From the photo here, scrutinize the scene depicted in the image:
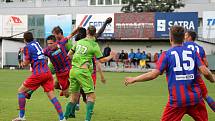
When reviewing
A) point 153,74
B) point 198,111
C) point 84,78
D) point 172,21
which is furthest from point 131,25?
point 153,74

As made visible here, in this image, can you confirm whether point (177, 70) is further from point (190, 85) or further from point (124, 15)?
point (124, 15)

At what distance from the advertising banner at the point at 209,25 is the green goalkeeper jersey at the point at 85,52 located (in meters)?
38.2

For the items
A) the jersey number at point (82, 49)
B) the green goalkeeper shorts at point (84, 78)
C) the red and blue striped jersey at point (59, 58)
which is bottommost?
the green goalkeeper shorts at point (84, 78)

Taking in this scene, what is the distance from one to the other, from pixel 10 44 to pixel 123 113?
44.6 metres

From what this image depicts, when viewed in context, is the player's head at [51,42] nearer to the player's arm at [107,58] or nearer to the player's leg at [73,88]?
the player's leg at [73,88]

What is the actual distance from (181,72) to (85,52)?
4.20m

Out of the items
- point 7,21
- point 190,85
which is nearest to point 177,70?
point 190,85

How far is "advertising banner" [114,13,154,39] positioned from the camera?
51.2 m

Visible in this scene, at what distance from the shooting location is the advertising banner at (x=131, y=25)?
51.2 metres

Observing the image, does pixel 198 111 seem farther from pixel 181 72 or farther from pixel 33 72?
pixel 33 72

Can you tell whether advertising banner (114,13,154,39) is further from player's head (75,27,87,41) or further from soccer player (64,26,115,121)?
soccer player (64,26,115,121)

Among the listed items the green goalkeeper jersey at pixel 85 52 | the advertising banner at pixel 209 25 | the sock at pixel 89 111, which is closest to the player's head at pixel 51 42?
the green goalkeeper jersey at pixel 85 52

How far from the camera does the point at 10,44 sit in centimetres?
5700

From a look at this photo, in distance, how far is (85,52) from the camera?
11883mm
